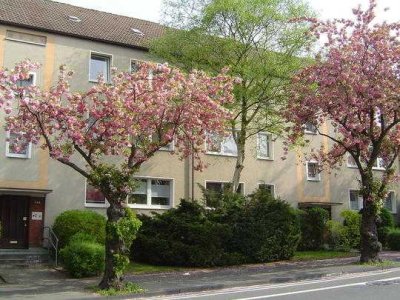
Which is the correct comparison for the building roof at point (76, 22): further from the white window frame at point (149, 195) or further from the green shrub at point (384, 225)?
the green shrub at point (384, 225)

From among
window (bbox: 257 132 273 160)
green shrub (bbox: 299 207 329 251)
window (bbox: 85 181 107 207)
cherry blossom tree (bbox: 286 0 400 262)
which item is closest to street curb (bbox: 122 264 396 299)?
cherry blossom tree (bbox: 286 0 400 262)

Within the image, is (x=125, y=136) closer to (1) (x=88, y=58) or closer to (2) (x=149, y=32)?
(1) (x=88, y=58)

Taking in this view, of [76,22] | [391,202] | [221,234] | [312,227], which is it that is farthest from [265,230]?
[391,202]

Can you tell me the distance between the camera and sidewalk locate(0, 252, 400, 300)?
44.0 ft

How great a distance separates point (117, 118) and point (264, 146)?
15820 mm

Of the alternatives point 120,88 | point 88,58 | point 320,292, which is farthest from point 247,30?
point 320,292

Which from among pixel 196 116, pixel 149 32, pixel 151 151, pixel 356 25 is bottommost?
pixel 151 151

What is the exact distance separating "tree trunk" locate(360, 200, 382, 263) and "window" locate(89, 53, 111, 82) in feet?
42.5

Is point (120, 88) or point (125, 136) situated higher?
point (120, 88)

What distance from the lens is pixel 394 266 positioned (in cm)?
1866

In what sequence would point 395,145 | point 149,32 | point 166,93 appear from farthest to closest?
point 149,32, point 395,145, point 166,93

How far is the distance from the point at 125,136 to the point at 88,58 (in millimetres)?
10625

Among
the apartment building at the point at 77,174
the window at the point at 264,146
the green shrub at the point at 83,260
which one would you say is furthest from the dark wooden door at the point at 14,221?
the window at the point at 264,146

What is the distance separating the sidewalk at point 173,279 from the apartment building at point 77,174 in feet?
11.9
